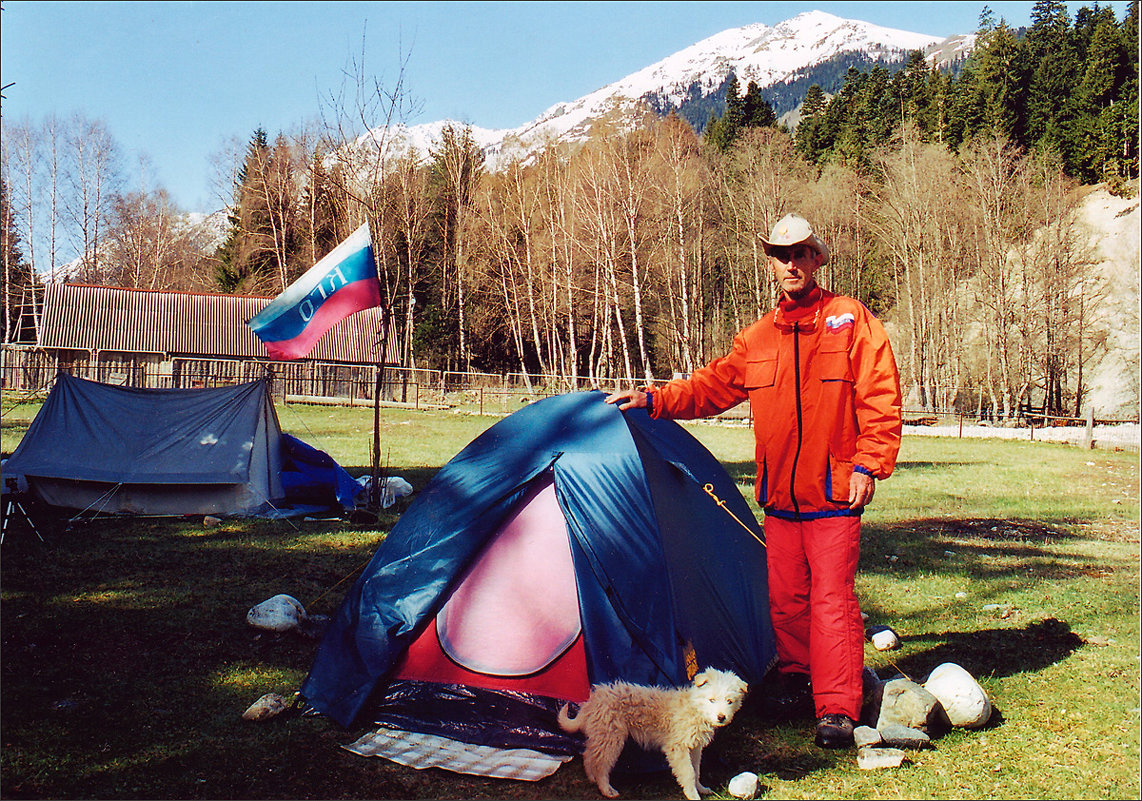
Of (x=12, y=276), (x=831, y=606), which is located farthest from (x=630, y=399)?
(x=12, y=276)

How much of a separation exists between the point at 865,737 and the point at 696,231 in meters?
38.0

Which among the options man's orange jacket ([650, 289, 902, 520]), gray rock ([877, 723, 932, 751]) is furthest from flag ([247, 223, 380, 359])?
gray rock ([877, 723, 932, 751])

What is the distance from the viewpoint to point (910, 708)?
4227mm

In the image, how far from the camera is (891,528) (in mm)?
10352

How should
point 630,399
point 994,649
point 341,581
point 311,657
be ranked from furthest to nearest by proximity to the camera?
point 341,581
point 994,649
point 311,657
point 630,399

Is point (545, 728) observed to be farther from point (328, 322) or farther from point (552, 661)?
point (328, 322)

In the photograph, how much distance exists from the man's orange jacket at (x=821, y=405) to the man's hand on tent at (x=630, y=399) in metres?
0.64

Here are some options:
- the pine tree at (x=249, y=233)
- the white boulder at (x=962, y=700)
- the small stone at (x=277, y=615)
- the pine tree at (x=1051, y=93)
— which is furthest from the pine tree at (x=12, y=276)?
the pine tree at (x=1051, y=93)

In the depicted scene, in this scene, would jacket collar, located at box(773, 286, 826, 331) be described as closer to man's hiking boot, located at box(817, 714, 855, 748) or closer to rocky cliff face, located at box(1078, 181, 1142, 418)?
man's hiking boot, located at box(817, 714, 855, 748)

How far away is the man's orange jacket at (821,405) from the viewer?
4055 millimetres

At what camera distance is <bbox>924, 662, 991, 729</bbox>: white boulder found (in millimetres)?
4328

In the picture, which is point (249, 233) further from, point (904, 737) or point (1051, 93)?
point (1051, 93)

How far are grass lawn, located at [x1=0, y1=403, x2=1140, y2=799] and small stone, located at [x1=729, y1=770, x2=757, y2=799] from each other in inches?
3.0

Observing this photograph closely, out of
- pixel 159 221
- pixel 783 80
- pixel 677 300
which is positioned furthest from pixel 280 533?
pixel 783 80
